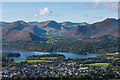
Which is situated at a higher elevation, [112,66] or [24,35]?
[24,35]

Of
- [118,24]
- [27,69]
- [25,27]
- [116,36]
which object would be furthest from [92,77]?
[25,27]

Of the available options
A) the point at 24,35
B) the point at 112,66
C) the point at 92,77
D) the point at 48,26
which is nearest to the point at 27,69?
the point at 92,77

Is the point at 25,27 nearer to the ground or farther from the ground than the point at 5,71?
farther from the ground

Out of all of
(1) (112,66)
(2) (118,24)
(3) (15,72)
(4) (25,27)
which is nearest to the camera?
(3) (15,72)

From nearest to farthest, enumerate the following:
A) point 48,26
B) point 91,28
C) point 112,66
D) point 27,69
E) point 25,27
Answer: point 27,69 → point 112,66 → point 91,28 → point 25,27 → point 48,26

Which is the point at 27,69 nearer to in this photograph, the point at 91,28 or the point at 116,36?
the point at 116,36

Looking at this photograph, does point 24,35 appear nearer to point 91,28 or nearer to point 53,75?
point 91,28

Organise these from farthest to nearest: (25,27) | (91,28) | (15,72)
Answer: (25,27) → (91,28) → (15,72)

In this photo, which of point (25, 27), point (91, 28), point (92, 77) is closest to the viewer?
point (92, 77)

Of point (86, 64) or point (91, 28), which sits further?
point (91, 28)
